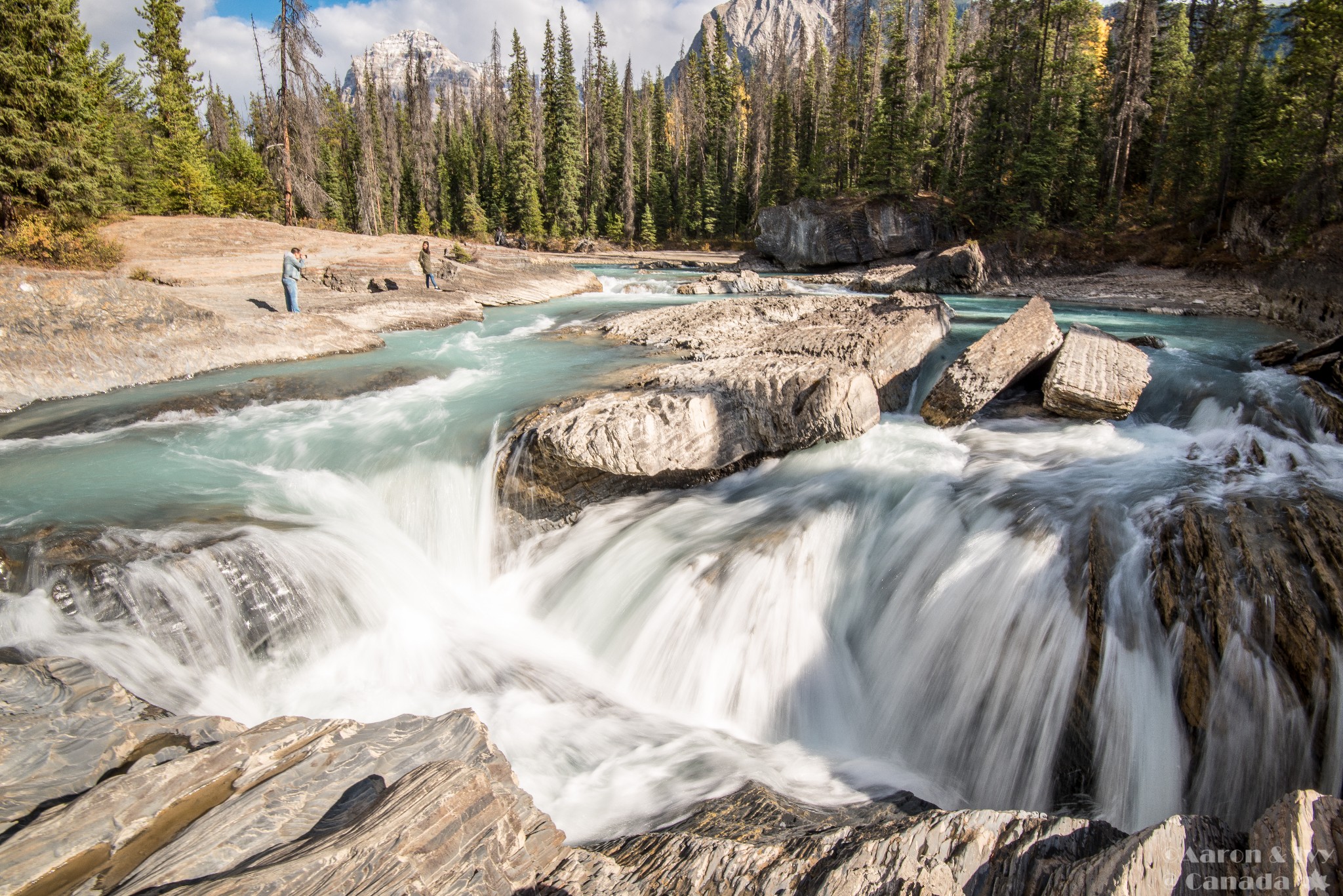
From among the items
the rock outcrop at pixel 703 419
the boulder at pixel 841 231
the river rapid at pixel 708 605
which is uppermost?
the boulder at pixel 841 231

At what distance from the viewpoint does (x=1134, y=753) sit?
13.8ft

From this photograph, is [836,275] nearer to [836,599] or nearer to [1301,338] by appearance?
[1301,338]

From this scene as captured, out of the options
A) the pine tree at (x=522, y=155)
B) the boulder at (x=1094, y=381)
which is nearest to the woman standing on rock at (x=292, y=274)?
the boulder at (x=1094, y=381)

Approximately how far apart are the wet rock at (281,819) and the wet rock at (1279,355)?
40.5 ft

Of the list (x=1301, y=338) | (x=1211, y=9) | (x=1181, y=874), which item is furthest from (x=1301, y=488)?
(x=1211, y=9)

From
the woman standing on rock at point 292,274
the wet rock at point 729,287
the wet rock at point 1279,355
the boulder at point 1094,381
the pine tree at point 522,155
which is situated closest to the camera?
the boulder at point 1094,381

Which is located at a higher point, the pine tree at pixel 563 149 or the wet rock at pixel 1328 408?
the pine tree at pixel 563 149

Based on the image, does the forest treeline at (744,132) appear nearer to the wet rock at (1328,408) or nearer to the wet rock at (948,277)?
the wet rock at (948,277)

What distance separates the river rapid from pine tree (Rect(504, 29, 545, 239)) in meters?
51.0

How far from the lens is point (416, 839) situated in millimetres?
2449

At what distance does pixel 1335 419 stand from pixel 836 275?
25982 mm

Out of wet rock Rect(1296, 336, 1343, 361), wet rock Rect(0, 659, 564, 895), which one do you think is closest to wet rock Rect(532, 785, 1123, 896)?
wet rock Rect(0, 659, 564, 895)

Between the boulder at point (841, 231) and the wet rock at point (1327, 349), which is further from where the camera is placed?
the boulder at point (841, 231)

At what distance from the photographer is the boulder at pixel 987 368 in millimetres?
8680
